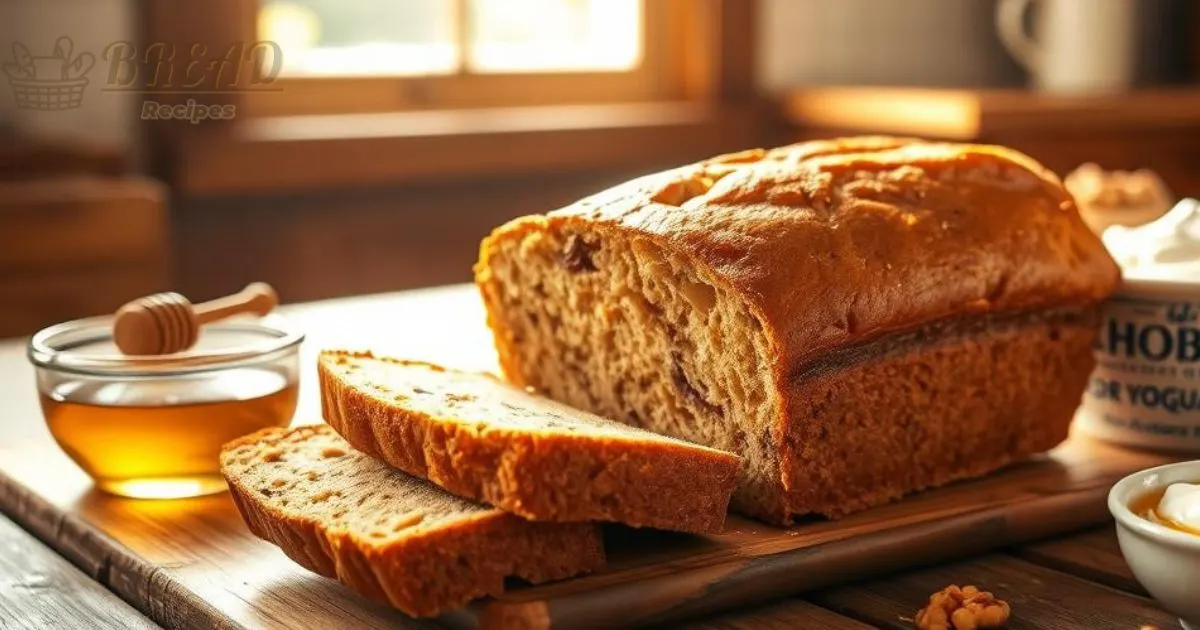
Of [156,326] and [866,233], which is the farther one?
[156,326]

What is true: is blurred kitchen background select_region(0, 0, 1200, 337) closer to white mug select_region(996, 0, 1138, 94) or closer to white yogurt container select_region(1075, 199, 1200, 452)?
white mug select_region(996, 0, 1138, 94)

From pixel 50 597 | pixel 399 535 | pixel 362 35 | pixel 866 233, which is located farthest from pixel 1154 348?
pixel 362 35

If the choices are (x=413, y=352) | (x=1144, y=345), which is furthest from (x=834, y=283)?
(x=413, y=352)

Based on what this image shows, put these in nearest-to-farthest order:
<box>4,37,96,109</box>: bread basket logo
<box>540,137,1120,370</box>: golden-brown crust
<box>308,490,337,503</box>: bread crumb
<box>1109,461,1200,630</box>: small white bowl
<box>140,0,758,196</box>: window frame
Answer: <box>1109,461,1200,630</box>: small white bowl < <box>308,490,337,503</box>: bread crumb < <box>540,137,1120,370</box>: golden-brown crust < <box>4,37,96,109</box>: bread basket logo < <box>140,0,758,196</box>: window frame

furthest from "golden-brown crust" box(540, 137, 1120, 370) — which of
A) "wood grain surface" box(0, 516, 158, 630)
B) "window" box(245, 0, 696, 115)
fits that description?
"window" box(245, 0, 696, 115)

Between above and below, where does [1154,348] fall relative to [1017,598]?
above

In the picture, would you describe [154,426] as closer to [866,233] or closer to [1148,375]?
[866,233]

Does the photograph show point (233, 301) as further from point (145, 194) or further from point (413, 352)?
point (145, 194)
